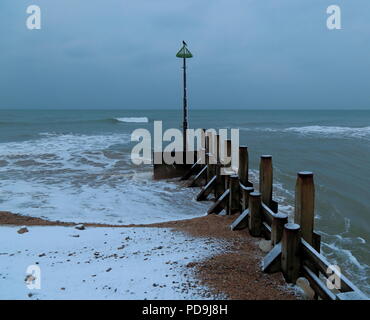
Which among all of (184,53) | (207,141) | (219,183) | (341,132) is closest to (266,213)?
(219,183)

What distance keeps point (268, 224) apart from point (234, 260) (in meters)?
1.10

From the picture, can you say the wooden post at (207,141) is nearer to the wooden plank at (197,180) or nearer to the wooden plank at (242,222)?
the wooden plank at (197,180)

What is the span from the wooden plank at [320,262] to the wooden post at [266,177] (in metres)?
1.51

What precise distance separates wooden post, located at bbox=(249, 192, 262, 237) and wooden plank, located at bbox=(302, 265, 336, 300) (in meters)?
1.52

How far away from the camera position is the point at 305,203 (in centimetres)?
405

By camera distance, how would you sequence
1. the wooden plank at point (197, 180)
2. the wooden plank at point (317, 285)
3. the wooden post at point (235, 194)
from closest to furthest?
the wooden plank at point (317, 285)
the wooden post at point (235, 194)
the wooden plank at point (197, 180)

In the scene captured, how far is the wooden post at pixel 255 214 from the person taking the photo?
17.8ft

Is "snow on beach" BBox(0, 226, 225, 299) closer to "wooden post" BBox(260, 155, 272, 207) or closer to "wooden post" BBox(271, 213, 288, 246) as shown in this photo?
"wooden post" BBox(271, 213, 288, 246)

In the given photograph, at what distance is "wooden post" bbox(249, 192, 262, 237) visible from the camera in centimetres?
542

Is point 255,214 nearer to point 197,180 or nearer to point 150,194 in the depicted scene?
point 150,194

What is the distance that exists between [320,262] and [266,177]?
197 cm

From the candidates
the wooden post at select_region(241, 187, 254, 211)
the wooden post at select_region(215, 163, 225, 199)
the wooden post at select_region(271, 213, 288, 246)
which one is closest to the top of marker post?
the wooden post at select_region(215, 163, 225, 199)

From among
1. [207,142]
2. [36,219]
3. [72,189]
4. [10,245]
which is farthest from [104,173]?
[10,245]

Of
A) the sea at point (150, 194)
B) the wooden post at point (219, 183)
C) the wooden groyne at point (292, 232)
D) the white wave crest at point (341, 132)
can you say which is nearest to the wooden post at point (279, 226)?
the wooden groyne at point (292, 232)
